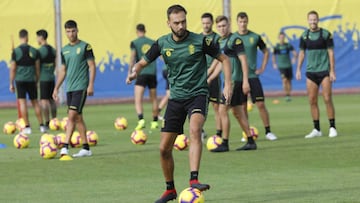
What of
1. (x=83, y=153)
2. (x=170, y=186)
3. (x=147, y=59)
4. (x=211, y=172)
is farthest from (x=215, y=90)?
(x=170, y=186)

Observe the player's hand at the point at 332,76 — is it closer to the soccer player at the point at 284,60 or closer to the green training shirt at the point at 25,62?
the green training shirt at the point at 25,62

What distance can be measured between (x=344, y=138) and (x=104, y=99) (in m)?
17.4

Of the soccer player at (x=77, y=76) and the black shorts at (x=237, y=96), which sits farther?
the black shorts at (x=237, y=96)

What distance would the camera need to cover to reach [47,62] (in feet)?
78.9

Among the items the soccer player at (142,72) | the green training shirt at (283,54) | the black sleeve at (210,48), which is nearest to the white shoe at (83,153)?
the black sleeve at (210,48)

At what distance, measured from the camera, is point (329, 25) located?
34875mm

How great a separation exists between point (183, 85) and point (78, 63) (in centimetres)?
544

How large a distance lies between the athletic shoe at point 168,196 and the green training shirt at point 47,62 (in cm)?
1348

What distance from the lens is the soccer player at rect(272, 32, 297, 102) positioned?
34469 mm

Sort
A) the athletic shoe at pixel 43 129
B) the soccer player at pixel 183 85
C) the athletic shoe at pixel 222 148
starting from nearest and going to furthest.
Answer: the soccer player at pixel 183 85 → the athletic shoe at pixel 222 148 → the athletic shoe at pixel 43 129

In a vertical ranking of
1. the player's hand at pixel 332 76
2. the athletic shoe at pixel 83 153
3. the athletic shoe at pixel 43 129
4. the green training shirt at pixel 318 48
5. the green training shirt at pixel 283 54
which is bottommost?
the athletic shoe at pixel 43 129

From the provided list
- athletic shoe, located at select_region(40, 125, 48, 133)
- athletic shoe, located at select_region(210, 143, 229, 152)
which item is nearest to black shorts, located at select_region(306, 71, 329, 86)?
athletic shoe, located at select_region(210, 143, 229, 152)

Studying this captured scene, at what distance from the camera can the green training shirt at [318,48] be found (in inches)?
746

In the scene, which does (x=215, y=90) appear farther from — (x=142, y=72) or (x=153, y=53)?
(x=153, y=53)
